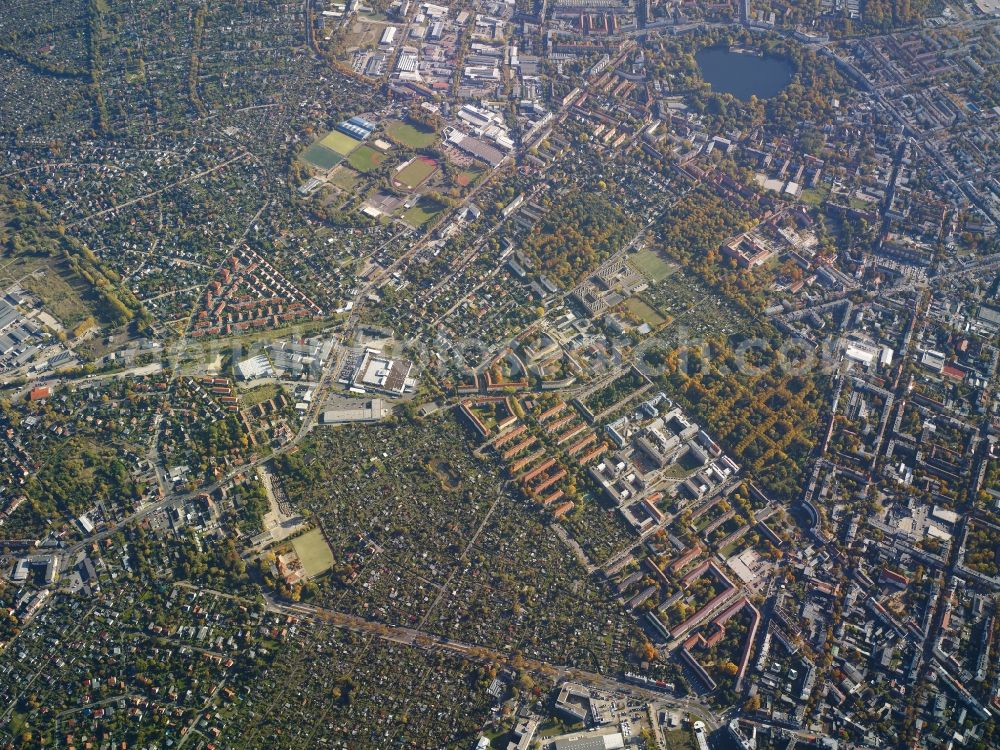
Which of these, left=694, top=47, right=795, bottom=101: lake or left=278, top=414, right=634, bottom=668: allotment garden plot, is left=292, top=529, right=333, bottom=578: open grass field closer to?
left=278, top=414, right=634, bottom=668: allotment garden plot

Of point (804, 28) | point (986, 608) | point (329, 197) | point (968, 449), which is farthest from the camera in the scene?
point (804, 28)

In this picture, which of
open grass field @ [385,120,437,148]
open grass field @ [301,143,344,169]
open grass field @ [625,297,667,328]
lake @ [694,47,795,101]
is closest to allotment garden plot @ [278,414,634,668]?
open grass field @ [625,297,667,328]

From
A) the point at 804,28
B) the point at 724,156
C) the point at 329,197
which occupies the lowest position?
the point at 329,197

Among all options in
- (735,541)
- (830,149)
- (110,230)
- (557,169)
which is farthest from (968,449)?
(110,230)

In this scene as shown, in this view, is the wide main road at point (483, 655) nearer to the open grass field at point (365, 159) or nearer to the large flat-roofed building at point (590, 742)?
the large flat-roofed building at point (590, 742)

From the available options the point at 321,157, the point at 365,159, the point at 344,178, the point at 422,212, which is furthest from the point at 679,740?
the point at 321,157

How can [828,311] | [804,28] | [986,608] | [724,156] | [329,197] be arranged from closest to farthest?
[986,608], [828,311], [329,197], [724,156], [804,28]

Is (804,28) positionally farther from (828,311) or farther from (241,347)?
(241,347)

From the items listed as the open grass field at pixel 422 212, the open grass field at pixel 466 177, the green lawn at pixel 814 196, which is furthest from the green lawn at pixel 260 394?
the green lawn at pixel 814 196
